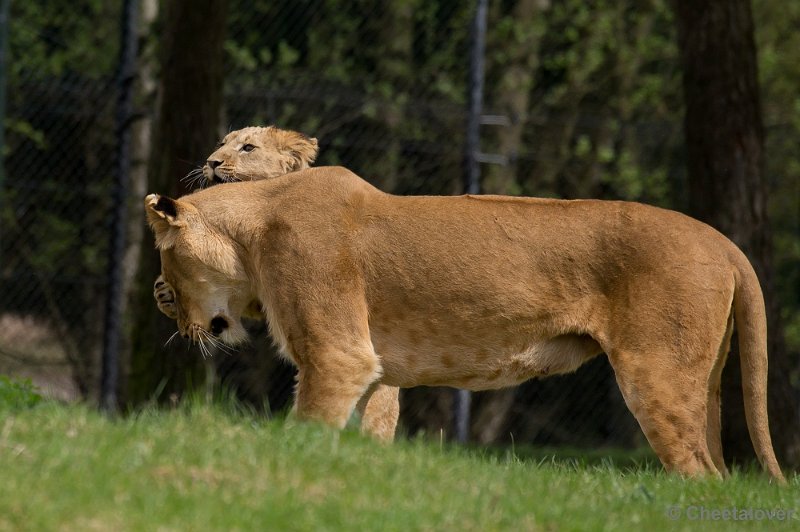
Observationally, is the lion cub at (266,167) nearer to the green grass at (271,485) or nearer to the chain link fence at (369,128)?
the green grass at (271,485)

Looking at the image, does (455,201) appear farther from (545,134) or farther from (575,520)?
(545,134)

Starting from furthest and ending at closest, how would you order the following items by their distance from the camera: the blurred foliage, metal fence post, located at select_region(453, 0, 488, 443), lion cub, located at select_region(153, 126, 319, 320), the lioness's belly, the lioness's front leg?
metal fence post, located at select_region(453, 0, 488, 443) < lion cub, located at select_region(153, 126, 319, 320) < the lioness's belly < the lioness's front leg < the blurred foliage

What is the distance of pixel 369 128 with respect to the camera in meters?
10.2

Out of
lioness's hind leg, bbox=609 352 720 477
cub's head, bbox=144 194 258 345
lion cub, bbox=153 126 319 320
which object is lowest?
lioness's hind leg, bbox=609 352 720 477

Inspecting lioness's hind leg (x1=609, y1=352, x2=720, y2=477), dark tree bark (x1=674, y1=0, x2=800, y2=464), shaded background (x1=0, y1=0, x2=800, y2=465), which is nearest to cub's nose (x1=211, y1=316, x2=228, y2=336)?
shaded background (x1=0, y1=0, x2=800, y2=465)

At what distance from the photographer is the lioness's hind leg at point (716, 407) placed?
5621 mm

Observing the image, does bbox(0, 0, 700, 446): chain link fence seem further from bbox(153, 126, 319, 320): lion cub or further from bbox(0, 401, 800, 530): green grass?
bbox(0, 401, 800, 530): green grass

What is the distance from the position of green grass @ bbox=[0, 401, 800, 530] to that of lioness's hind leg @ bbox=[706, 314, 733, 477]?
0.75 meters

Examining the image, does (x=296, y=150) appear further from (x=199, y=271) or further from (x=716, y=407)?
(x=716, y=407)

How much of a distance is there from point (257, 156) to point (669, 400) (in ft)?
7.37

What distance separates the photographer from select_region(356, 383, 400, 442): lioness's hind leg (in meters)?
5.96

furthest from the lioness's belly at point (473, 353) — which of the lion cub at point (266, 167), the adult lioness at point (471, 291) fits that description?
the lion cub at point (266, 167)

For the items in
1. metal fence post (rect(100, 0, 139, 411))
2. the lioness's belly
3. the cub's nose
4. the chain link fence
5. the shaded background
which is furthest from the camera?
the chain link fence

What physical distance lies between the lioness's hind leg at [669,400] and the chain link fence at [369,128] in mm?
3596
